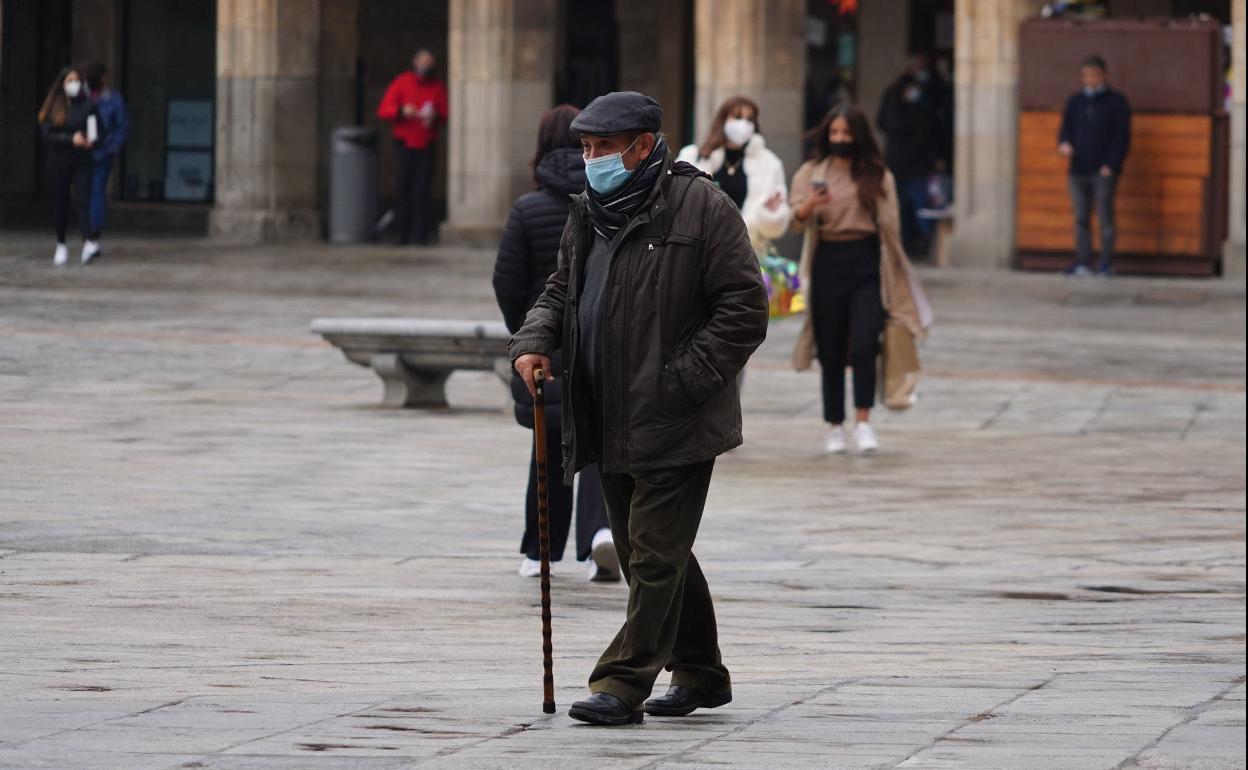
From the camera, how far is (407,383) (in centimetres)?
1447

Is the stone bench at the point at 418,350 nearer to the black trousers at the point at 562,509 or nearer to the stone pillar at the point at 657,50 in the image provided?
the black trousers at the point at 562,509

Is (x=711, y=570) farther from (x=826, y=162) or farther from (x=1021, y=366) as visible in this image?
(x=1021, y=366)

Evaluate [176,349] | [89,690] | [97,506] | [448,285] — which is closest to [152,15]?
[448,285]

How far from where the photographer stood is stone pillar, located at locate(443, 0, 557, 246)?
27672mm

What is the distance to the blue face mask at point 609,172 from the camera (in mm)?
6379

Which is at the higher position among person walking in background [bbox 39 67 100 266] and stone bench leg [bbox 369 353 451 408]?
person walking in background [bbox 39 67 100 266]

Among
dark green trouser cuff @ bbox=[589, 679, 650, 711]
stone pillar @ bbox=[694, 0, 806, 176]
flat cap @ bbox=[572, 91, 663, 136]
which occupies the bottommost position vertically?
dark green trouser cuff @ bbox=[589, 679, 650, 711]

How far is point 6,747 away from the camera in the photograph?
17.6ft

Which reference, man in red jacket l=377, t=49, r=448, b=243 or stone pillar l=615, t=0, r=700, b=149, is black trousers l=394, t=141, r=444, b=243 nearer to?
man in red jacket l=377, t=49, r=448, b=243

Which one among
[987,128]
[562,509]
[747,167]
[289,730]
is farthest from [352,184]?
[289,730]

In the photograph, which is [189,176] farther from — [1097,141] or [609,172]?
[609,172]

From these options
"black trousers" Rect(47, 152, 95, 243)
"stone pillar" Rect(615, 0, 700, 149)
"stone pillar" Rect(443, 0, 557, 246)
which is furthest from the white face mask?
"stone pillar" Rect(615, 0, 700, 149)

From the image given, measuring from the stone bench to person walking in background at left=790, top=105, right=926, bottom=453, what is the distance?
183cm

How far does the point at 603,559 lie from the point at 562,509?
27 centimetres
